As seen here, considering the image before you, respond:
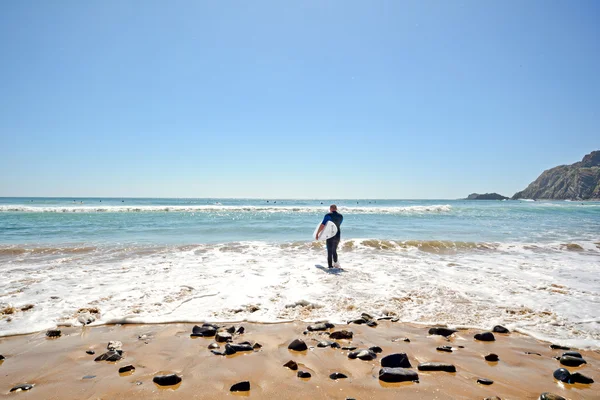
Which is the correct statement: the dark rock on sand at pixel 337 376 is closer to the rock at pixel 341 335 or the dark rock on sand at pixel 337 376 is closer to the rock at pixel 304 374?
the rock at pixel 304 374

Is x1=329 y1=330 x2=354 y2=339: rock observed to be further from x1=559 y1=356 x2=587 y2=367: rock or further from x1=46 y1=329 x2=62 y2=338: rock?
x1=46 y1=329 x2=62 y2=338: rock

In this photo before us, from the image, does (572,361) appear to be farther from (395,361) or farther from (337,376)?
(337,376)

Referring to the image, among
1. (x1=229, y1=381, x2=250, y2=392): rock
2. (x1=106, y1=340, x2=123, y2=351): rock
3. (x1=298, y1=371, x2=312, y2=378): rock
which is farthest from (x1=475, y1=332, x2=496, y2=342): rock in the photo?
(x1=106, y1=340, x2=123, y2=351): rock

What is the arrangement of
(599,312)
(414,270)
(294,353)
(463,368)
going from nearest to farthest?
1. (463,368)
2. (294,353)
3. (599,312)
4. (414,270)

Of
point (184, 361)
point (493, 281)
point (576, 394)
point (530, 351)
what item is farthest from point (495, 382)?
point (493, 281)

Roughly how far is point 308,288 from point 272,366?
12.2 feet

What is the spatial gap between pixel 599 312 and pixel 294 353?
5683 mm

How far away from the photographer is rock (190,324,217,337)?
4.60 metres

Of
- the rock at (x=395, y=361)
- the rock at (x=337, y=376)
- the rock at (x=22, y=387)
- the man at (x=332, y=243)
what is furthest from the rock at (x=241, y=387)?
the man at (x=332, y=243)

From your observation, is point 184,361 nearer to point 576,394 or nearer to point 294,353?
point 294,353

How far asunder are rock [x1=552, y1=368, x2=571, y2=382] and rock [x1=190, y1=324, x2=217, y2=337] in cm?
420

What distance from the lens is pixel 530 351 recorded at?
410 centimetres

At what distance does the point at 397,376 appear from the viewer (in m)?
3.29

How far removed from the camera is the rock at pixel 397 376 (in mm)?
3277
